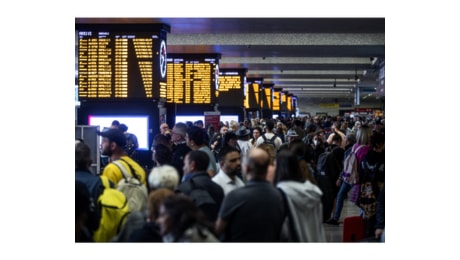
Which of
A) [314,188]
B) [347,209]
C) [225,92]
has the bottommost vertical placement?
[347,209]

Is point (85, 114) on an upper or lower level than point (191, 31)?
lower

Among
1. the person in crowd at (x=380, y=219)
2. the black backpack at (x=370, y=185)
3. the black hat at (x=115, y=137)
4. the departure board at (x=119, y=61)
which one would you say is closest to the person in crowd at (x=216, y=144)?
the departure board at (x=119, y=61)

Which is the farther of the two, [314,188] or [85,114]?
[85,114]

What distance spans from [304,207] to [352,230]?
2.11 meters

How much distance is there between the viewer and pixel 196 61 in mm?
21156

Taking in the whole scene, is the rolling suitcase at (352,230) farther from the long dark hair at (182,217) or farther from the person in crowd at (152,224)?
the long dark hair at (182,217)

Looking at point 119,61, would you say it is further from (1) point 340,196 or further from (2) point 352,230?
(2) point 352,230

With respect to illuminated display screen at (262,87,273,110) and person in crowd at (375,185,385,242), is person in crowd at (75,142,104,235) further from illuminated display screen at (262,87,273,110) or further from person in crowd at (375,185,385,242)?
illuminated display screen at (262,87,273,110)

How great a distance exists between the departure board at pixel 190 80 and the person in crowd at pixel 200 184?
515 inches

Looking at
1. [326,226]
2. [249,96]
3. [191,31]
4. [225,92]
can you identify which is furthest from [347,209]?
[249,96]

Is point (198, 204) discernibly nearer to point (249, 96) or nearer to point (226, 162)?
point (226, 162)

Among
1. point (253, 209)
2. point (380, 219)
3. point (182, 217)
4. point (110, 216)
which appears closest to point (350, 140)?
point (380, 219)

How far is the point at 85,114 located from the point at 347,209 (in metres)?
5.01

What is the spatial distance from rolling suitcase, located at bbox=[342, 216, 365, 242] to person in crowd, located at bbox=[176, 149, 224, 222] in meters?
1.85
